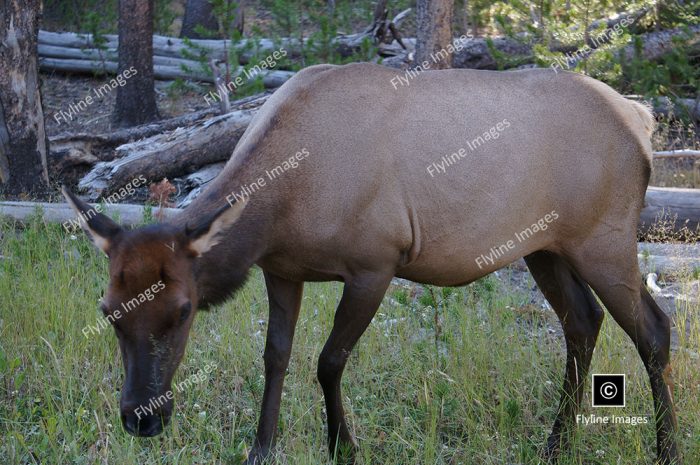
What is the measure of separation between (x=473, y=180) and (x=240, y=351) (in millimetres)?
2156

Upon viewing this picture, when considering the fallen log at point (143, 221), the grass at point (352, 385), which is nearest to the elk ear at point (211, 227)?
the grass at point (352, 385)

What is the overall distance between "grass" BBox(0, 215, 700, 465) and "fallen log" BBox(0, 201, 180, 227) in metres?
1.15

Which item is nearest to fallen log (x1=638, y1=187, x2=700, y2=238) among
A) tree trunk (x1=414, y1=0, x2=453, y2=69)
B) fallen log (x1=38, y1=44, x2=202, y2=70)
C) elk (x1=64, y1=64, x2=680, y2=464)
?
tree trunk (x1=414, y1=0, x2=453, y2=69)

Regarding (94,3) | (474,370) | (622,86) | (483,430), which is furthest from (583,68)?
(94,3)

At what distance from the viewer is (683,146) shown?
11.1 metres

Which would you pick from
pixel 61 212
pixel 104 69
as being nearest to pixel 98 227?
pixel 61 212

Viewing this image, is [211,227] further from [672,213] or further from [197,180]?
[672,213]

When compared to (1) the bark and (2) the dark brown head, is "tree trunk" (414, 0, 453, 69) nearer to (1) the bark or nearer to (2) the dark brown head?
(1) the bark

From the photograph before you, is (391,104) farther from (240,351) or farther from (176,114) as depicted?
(176,114)

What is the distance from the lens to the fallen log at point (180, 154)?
9.48 metres

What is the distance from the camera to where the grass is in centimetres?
515

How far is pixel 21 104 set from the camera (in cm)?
924

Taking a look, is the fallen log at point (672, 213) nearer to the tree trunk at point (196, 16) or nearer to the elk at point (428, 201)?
the elk at point (428, 201)

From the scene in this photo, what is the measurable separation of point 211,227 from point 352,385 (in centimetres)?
220
